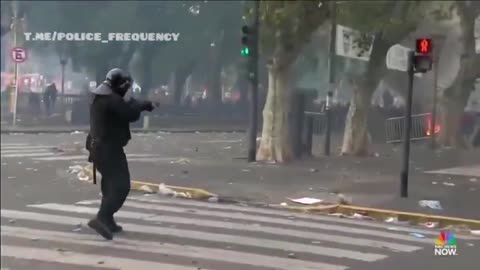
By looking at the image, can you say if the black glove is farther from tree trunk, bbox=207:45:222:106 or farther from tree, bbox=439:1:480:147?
tree trunk, bbox=207:45:222:106

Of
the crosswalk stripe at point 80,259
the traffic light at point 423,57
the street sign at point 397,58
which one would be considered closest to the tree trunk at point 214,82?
the street sign at point 397,58

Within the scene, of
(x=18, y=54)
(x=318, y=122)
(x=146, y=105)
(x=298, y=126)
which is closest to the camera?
(x=18, y=54)

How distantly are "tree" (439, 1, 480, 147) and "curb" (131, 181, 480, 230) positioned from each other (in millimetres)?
977

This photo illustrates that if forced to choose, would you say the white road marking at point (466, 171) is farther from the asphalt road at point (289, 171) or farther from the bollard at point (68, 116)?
the bollard at point (68, 116)

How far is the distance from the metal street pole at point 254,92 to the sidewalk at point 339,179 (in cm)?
38

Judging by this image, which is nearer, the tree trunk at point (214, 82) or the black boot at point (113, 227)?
the black boot at point (113, 227)

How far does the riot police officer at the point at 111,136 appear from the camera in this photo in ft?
23.6

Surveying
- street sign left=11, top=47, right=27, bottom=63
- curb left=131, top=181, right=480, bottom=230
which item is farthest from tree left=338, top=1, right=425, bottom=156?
street sign left=11, top=47, right=27, bottom=63

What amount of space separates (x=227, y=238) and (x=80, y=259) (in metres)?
1.70

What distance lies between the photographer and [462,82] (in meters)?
9.65

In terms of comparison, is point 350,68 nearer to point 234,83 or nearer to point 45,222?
point 234,83

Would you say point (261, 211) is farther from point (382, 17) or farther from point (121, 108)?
point (382, 17)

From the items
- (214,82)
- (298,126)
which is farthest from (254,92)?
(214,82)

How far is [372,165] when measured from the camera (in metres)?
15.2
